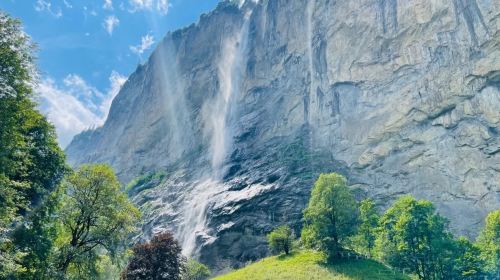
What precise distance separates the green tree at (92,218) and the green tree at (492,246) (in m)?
33.4

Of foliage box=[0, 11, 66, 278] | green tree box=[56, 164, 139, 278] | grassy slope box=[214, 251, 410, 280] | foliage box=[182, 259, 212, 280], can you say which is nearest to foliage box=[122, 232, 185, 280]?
green tree box=[56, 164, 139, 278]

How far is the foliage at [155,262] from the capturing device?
34281mm

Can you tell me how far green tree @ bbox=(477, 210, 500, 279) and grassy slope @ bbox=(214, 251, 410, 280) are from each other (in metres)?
9.99

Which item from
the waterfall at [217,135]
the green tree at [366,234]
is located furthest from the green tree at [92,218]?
the waterfall at [217,135]

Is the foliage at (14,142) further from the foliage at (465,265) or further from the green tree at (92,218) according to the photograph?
the foliage at (465,265)

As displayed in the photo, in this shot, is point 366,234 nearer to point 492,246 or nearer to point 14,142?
point 492,246

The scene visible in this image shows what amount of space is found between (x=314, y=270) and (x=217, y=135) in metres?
70.7

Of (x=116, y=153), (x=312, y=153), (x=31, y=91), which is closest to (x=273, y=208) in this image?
(x=312, y=153)

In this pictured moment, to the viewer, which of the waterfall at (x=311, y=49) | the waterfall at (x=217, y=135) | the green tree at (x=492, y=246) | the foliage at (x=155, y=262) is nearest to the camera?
the foliage at (x=155, y=262)

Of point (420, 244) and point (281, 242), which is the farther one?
point (281, 242)

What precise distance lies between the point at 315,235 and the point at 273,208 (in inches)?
1084

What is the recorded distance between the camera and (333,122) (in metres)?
82.8

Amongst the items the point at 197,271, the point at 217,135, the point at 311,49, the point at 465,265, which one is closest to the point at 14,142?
the point at 465,265

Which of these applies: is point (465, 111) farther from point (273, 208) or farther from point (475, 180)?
point (273, 208)
